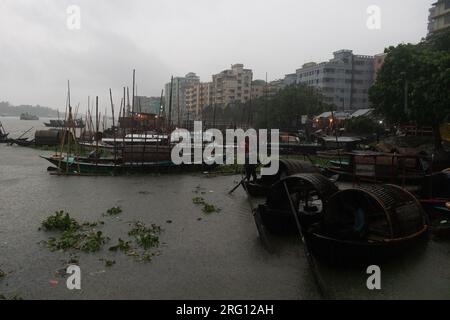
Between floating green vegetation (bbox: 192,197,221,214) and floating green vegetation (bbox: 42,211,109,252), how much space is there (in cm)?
357

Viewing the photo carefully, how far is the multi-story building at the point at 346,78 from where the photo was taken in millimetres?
83812

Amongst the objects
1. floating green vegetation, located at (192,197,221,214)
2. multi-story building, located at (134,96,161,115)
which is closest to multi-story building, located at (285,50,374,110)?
multi-story building, located at (134,96,161,115)

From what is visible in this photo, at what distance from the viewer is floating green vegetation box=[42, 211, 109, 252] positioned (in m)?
8.74

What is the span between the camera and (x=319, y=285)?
674 cm

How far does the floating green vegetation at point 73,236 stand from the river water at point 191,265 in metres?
0.26

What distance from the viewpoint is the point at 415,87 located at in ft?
76.6

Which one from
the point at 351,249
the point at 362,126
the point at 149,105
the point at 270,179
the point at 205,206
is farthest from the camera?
the point at 149,105

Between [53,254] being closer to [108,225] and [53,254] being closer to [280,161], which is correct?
[108,225]

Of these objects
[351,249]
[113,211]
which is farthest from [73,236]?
[351,249]

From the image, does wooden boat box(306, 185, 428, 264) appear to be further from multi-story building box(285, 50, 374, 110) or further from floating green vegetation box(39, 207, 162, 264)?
multi-story building box(285, 50, 374, 110)

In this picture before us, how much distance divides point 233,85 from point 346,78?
120 feet

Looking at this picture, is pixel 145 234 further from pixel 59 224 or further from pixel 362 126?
pixel 362 126
